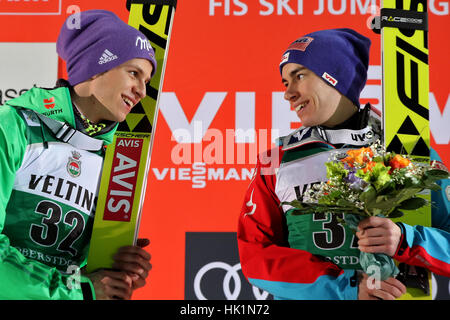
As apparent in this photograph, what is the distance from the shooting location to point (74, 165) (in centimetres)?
285

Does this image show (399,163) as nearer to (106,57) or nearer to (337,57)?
(337,57)

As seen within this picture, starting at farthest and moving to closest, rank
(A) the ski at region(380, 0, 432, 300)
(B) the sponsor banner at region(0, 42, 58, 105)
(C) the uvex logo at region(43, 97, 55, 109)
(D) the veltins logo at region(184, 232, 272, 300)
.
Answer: (B) the sponsor banner at region(0, 42, 58, 105)
(D) the veltins logo at region(184, 232, 272, 300)
(A) the ski at region(380, 0, 432, 300)
(C) the uvex logo at region(43, 97, 55, 109)

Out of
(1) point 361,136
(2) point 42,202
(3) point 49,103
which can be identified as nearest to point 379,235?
(1) point 361,136

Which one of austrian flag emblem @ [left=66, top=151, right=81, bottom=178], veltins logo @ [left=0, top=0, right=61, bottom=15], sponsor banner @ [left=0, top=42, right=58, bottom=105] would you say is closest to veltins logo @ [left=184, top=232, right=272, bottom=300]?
austrian flag emblem @ [left=66, top=151, right=81, bottom=178]

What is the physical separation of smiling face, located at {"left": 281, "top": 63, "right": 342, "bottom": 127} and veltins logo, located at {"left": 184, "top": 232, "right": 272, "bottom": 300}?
2.46 feet

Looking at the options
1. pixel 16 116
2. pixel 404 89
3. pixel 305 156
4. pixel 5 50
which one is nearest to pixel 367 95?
pixel 404 89

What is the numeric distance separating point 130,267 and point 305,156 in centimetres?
98

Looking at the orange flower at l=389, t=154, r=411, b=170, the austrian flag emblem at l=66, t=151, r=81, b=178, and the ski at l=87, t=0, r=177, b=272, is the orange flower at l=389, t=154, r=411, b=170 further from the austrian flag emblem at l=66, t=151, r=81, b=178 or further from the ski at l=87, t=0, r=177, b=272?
the austrian flag emblem at l=66, t=151, r=81, b=178

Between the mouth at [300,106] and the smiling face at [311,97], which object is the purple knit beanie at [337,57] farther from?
the mouth at [300,106]

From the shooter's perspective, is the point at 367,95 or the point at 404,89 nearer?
the point at 404,89

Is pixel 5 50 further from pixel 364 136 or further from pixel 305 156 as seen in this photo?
pixel 364 136

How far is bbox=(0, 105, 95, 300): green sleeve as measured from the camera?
2.49m
